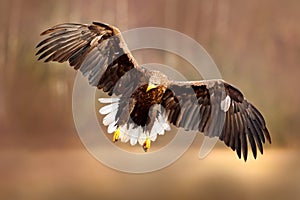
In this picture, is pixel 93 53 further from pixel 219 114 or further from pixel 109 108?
pixel 219 114

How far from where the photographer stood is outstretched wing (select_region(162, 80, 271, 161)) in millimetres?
5578

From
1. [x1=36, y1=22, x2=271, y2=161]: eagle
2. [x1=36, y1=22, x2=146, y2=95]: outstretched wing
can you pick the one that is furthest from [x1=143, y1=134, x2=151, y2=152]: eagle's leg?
[x1=36, y1=22, x2=146, y2=95]: outstretched wing

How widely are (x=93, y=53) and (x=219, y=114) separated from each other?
3.90 ft

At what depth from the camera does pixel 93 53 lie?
5480 mm

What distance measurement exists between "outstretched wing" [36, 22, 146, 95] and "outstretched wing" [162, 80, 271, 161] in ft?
1.43

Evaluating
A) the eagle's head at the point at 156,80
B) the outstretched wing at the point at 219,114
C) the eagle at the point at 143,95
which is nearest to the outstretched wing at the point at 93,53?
the eagle at the point at 143,95

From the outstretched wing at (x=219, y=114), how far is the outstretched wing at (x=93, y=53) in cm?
44

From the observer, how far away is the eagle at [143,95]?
536 cm

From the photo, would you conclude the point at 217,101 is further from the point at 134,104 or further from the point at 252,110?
the point at 134,104

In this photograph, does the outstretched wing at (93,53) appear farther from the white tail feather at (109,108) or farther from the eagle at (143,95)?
the white tail feather at (109,108)

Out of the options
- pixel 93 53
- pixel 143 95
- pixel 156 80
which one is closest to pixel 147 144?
pixel 143 95

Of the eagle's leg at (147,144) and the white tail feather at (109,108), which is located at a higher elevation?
the white tail feather at (109,108)

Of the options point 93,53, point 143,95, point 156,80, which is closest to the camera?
point 156,80

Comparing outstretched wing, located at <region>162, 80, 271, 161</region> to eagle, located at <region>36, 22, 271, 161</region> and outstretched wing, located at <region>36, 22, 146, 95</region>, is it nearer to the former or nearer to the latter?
eagle, located at <region>36, 22, 271, 161</region>
